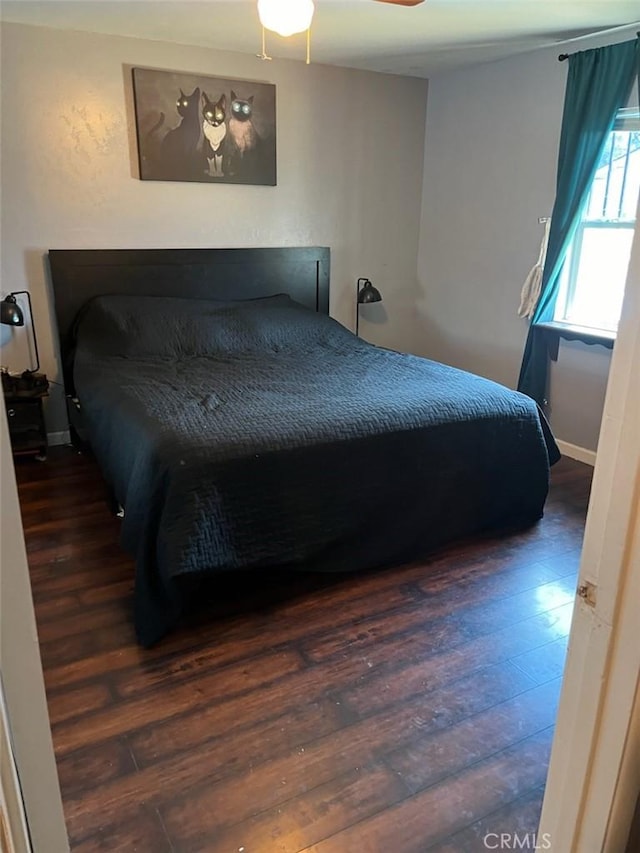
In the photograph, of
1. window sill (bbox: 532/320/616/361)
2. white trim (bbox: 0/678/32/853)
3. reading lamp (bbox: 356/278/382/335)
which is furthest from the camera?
reading lamp (bbox: 356/278/382/335)

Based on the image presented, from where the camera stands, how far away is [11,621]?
760mm

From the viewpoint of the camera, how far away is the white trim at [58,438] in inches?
153

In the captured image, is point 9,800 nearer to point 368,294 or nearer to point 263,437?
point 263,437

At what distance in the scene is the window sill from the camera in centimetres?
347

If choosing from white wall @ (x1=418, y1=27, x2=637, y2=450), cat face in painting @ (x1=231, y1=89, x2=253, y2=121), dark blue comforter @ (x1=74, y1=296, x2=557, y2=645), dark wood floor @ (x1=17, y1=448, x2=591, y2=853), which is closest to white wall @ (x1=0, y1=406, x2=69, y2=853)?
dark wood floor @ (x1=17, y1=448, x2=591, y2=853)

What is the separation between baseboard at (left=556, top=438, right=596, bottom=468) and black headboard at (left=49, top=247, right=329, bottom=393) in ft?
6.05

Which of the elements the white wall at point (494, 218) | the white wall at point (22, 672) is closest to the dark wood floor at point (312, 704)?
the white wall at point (22, 672)

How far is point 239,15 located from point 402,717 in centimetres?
311

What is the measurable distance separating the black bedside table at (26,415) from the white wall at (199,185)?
233mm

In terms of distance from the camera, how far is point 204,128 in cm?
375

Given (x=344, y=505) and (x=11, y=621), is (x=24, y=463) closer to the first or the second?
(x=344, y=505)

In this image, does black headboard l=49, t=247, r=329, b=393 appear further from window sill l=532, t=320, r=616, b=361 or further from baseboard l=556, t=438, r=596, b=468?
baseboard l=556, t=438, r=596, b=468

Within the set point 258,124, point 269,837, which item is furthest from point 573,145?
point 269,837

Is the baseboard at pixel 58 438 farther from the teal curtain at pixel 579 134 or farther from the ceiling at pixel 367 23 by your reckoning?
the teal curtain at pixel 579 134
